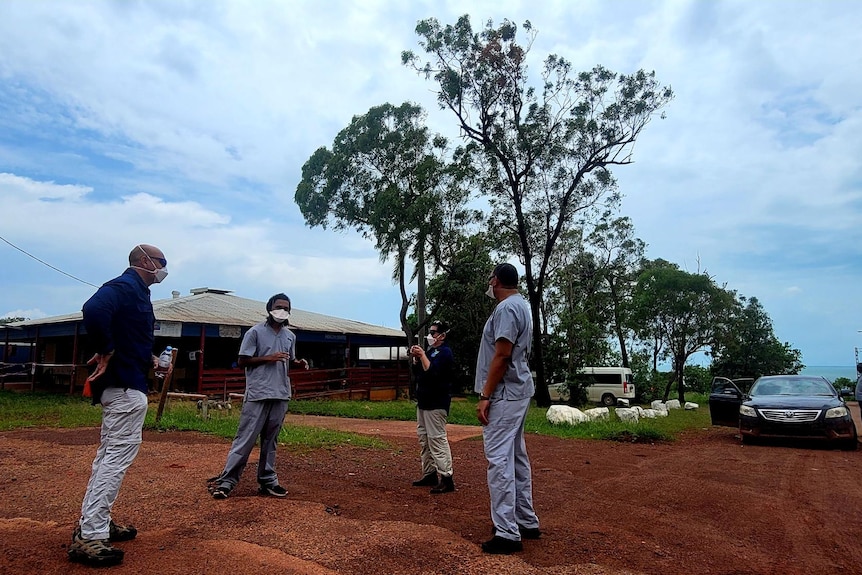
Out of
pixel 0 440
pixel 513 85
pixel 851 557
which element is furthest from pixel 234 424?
pixel 513 85

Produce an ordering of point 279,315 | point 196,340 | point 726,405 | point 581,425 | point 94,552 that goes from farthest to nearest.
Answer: point 196,340 → point 581,425 → point 726,405 → point 279,315 → point 94,552

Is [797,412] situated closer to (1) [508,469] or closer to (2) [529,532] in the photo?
(2) [529,532]

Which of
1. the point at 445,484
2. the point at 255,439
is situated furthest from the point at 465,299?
the point at 255,439

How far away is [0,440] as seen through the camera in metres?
8.37

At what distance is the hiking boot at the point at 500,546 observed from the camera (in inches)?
149

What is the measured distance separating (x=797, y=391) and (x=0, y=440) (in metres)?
12.6

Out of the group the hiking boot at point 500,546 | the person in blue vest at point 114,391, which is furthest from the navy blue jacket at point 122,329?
the hiking boot at point 500,546

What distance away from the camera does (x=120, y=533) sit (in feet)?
12.5

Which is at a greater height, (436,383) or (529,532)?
(436,383)

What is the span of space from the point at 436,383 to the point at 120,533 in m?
2.94

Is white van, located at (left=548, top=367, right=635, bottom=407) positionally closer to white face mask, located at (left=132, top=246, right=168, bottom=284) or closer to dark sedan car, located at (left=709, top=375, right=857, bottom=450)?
dark sedan car, located at (left=709, top=375, right=857, bottom=450)

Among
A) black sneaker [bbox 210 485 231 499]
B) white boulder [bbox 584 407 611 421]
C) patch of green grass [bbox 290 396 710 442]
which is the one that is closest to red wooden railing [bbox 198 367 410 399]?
patch of green grass [bbox 290 396 710 442]

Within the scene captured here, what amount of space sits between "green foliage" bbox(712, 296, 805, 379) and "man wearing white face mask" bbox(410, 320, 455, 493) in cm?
2633

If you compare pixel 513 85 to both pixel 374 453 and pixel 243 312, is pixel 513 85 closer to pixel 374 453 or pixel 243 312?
pixel 243 312
